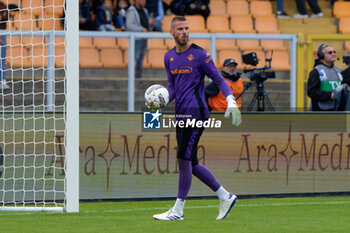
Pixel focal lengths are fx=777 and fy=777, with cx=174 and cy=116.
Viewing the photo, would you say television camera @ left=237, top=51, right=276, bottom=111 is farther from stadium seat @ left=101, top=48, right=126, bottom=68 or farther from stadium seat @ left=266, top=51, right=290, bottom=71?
stadium seat @ left=101, top=48, right=126, bottom=68

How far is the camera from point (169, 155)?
33.5 ft

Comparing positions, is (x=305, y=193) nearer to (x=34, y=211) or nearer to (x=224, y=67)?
(x=224, y=67)

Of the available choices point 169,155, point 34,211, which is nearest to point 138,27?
point 169,155

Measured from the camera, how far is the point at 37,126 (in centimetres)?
972

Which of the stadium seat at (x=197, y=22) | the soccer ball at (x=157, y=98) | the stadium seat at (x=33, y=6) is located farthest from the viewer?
the stadium seat at (x=197, y=22)

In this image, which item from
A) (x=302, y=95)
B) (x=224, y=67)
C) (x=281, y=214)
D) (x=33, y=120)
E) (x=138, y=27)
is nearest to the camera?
(x=281, y=214)

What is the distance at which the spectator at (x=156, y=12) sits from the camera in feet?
54.7

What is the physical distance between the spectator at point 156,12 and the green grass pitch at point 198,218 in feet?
24.3

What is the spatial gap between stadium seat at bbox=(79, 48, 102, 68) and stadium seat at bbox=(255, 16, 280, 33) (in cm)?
615

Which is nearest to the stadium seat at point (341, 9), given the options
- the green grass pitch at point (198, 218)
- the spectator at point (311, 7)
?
the spectator at point (311, 7)

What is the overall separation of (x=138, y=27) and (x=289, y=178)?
649cm

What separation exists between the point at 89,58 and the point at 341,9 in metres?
9.43

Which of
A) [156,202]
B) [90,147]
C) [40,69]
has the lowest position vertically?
[156,202]

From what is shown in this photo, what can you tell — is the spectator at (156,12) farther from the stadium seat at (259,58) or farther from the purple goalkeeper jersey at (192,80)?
the purple goalkeeper jersey at (192,80)
